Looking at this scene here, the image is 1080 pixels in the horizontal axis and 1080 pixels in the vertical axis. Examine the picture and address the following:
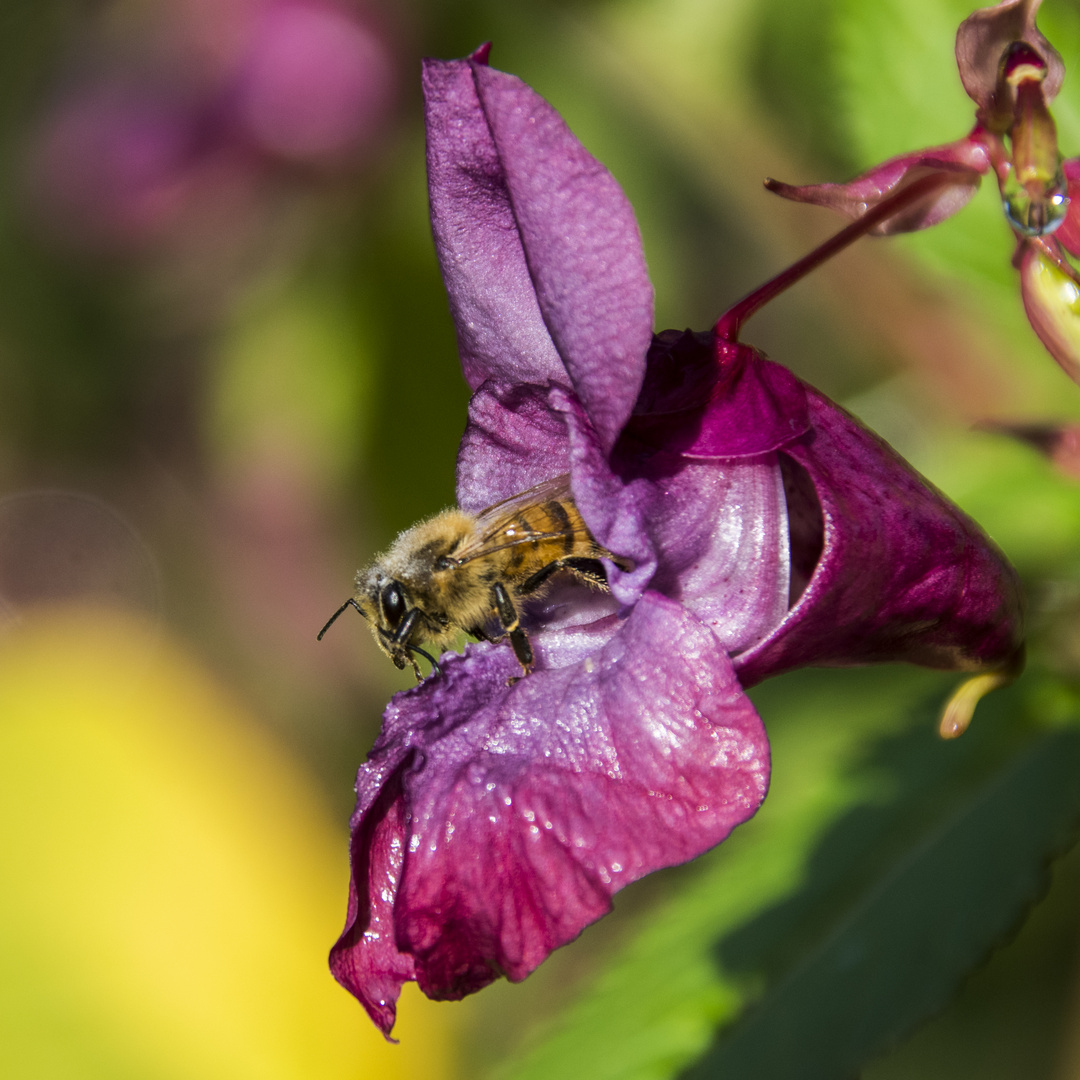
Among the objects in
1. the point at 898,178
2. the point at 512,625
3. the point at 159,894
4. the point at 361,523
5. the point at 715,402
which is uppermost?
the point at 898,178

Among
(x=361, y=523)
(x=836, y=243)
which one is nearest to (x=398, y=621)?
(x=836, y=243)

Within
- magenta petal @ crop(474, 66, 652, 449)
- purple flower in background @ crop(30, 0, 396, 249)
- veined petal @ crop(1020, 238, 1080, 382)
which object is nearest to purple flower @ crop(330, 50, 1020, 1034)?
magenta petal @ crop(474, 66, 652, 449)

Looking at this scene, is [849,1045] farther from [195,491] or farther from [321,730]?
[195,491]

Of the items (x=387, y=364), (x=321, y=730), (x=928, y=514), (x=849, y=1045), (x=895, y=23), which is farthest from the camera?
(x=321, y=730)

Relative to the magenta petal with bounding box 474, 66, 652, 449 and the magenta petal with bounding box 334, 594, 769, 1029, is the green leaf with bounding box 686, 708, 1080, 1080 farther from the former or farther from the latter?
the magenta petal with bounding box 474, 66, 652, 449

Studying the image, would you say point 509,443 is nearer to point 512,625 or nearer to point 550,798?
point 512,625

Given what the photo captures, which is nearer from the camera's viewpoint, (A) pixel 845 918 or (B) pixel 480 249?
(B) pixel 480 249

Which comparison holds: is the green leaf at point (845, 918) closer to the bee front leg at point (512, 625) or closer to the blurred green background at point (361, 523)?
the blurred green background at point (361, 523)

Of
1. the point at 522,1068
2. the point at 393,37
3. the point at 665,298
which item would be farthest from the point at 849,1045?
the point at 393,37
